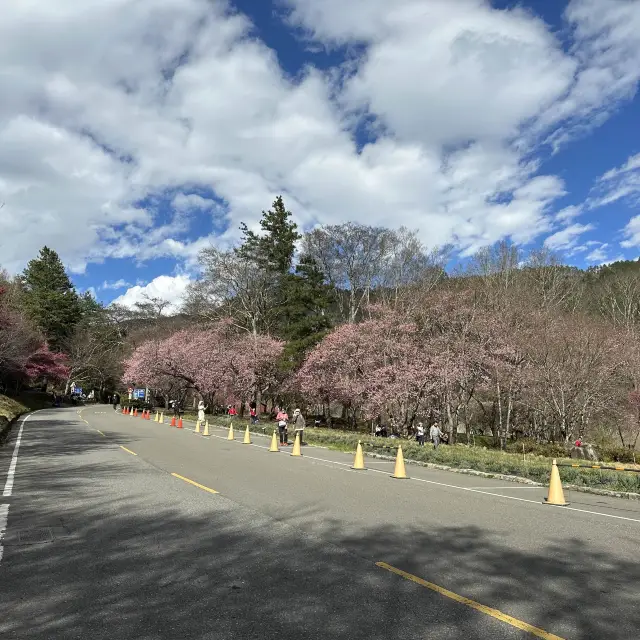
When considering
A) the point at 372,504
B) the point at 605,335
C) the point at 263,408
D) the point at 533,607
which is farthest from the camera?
the point at 263,408

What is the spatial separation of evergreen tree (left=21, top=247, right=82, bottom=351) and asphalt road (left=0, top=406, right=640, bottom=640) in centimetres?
6691

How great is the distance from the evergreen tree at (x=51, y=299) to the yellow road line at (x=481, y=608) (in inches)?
2810

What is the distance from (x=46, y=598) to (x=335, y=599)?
2.48 metres

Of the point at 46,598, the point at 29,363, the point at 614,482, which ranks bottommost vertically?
the point at 46,598

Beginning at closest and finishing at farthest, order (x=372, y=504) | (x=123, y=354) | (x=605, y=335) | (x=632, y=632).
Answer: (x=632, y=632), (x=372, y=504), (x=605, y=335), (x=123, y=354)

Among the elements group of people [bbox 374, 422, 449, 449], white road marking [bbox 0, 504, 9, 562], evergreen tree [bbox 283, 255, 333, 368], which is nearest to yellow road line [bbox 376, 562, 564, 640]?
white road marking [bbox 0, 504, 9, 562]

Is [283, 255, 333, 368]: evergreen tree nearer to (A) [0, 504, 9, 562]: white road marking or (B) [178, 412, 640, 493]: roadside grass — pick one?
(B) [178, 412, 640, 493]: roadside grass

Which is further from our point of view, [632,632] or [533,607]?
[533,607]

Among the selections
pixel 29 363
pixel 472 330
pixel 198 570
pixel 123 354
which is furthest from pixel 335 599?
pixel 123 354

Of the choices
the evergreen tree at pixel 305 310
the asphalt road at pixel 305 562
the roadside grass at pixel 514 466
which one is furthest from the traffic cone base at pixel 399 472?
the evergreen tree at pixel 305 310

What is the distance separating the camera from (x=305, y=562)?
5902 mm

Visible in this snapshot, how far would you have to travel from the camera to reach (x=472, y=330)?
32.1 meters

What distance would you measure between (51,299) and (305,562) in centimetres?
7989

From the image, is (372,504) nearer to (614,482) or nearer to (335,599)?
(335,599)
